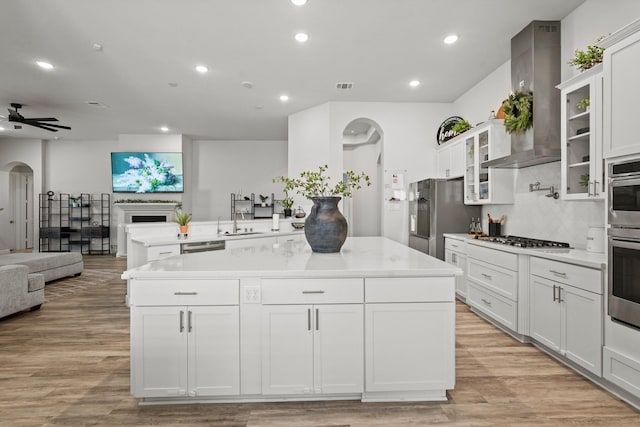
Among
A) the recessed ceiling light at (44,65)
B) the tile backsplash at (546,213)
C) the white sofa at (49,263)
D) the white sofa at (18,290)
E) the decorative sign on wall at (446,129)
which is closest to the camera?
the tile backsplash at (546,213)

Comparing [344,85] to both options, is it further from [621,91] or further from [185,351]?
[185,351]

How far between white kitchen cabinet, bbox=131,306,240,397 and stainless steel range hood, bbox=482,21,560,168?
9.99 feet

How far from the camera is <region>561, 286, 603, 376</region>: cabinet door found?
214 centimetres

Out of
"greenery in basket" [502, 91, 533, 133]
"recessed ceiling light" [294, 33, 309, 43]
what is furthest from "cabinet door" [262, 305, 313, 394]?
"recessed ceiling light" [294, 33, 309, 43]

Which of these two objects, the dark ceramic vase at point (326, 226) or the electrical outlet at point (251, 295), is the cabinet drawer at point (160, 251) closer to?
the dark ceramic vase at point (326, 226)

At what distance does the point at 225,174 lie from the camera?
9.06 meters

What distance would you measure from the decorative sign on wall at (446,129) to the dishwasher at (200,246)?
3861mm

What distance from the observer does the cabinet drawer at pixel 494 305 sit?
297cm

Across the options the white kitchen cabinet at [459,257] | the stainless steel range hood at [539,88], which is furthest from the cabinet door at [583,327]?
the white kitchen cabinet at [459,257]

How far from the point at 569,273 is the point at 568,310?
0.27 m

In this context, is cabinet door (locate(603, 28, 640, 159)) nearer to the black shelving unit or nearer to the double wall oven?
the double wall oven

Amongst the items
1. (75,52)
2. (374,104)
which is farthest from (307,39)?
(75,52)

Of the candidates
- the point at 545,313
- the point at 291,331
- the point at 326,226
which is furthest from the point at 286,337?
the point at 545,313

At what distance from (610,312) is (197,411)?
2549 mm
